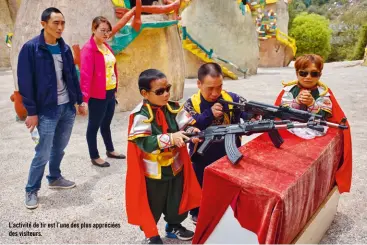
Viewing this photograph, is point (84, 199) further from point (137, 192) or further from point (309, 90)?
point (309, 90)

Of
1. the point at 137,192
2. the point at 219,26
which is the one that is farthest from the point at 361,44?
the point at 137,192

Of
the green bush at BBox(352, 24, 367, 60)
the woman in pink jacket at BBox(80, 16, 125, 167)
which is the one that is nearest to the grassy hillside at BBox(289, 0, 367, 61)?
the green bush at BBox(352, 24, 367, 60)

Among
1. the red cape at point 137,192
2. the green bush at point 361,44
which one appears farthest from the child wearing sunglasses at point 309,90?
the green bush at point 361,44

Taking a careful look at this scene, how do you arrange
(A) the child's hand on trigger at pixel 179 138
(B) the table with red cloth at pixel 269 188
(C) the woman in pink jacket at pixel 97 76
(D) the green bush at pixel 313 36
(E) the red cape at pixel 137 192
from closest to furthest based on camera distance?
1. (B) the table with red cloth at pixel 269 188
2. (A) the child's hand on trigger at pixel 179 138
3. (E) the red cape at pixel 137 192
4. (C) the woman in pink jacket at pixel 97 76
5. (D) the green bush at pixel 313 36

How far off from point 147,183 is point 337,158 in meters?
1.47

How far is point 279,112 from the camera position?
2.26 meters

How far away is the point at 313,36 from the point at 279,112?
2754cm

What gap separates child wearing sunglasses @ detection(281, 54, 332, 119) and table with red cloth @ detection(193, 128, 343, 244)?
34cm

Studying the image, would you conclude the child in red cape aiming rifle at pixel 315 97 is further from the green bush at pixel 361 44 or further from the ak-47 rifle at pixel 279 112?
the green bush at pixel 361 44

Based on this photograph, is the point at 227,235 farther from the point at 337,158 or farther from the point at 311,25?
the point at 311,25

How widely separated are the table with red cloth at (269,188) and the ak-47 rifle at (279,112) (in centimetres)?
22

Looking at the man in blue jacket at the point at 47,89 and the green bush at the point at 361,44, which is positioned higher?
the man in blue jacket at the point at 47,89

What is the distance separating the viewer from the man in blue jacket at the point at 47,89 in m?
2.88

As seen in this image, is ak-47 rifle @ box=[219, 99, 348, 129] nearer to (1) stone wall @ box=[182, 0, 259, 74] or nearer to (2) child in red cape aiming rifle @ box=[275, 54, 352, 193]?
(2) child in red cape aiming rifle @ box=[275, 54, 352, 193]
